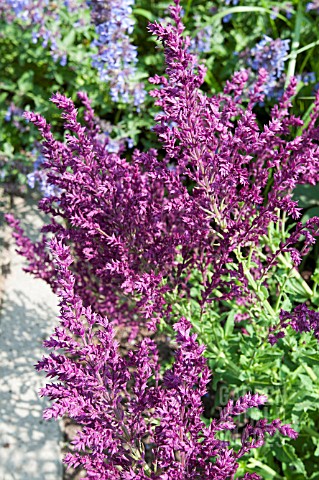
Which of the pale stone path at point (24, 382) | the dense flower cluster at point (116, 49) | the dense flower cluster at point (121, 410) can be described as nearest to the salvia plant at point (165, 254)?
the dense flower cluster at point (121, 410)

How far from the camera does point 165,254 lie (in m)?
2.59

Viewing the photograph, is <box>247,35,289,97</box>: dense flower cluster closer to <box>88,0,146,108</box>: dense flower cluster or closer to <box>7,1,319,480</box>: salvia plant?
<box>88,0,146,108</box>: dense flower cluster

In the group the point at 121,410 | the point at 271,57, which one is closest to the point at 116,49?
the point at 271,57

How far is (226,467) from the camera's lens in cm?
202

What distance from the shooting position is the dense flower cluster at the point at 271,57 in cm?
405

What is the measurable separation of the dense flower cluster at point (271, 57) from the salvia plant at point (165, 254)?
4.28 ft

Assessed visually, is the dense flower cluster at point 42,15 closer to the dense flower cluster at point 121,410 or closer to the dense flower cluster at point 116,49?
the dense flower cluster at point 116,49

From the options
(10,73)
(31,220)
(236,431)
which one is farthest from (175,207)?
(10,73)

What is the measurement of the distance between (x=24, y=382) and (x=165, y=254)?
1.65 meters

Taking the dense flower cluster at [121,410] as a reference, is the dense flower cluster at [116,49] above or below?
above

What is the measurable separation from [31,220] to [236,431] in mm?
2066

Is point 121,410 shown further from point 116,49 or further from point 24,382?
point 116,49

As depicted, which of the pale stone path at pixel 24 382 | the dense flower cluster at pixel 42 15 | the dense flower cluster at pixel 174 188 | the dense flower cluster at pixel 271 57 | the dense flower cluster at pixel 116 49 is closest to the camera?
the dense flower cluster at pixel 174 188

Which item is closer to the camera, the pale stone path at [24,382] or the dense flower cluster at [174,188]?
the dense flower cluster at [174,188]
